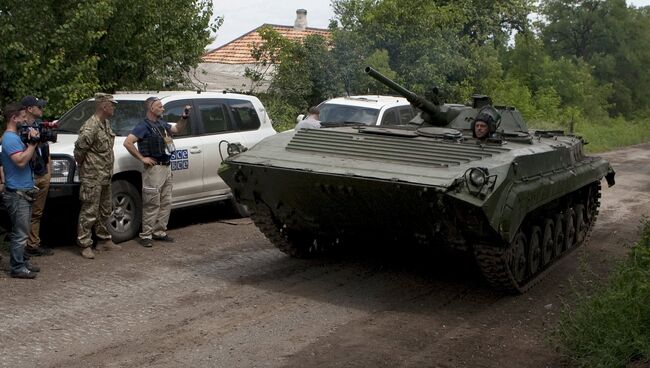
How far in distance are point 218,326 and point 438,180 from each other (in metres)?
2.07

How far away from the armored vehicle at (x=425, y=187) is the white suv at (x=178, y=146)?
1.77m

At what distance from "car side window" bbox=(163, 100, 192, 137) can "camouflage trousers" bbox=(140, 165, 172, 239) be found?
0.89m

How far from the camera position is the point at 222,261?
907 centimetres

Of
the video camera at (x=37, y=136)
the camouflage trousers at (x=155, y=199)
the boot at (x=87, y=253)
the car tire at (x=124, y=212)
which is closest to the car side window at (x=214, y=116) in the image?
the camouflage trousers at (x=155, y=199)

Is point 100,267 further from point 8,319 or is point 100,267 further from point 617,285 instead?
point 617,285

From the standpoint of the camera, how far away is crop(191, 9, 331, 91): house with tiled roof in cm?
2003

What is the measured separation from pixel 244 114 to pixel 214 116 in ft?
1.96

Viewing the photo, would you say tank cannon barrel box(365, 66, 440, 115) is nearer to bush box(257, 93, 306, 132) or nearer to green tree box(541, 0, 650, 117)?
→ bush box(257, 93, 306, 132)

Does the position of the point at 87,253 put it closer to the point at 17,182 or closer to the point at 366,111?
the point at 17,182

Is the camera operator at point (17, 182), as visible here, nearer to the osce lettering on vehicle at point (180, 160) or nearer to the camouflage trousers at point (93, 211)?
the camouflage trousers at point (93, 211)

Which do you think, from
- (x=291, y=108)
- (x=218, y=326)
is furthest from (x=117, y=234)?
(x=291, y=108)

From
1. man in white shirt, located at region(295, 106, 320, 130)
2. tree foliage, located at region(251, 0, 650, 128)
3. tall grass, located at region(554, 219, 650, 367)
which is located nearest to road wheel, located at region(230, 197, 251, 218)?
man in white shirt, located at region(295, 106, 320, 130)

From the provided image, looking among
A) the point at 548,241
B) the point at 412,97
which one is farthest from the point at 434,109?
the point at 548,241

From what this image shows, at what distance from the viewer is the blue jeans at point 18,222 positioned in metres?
7.88
